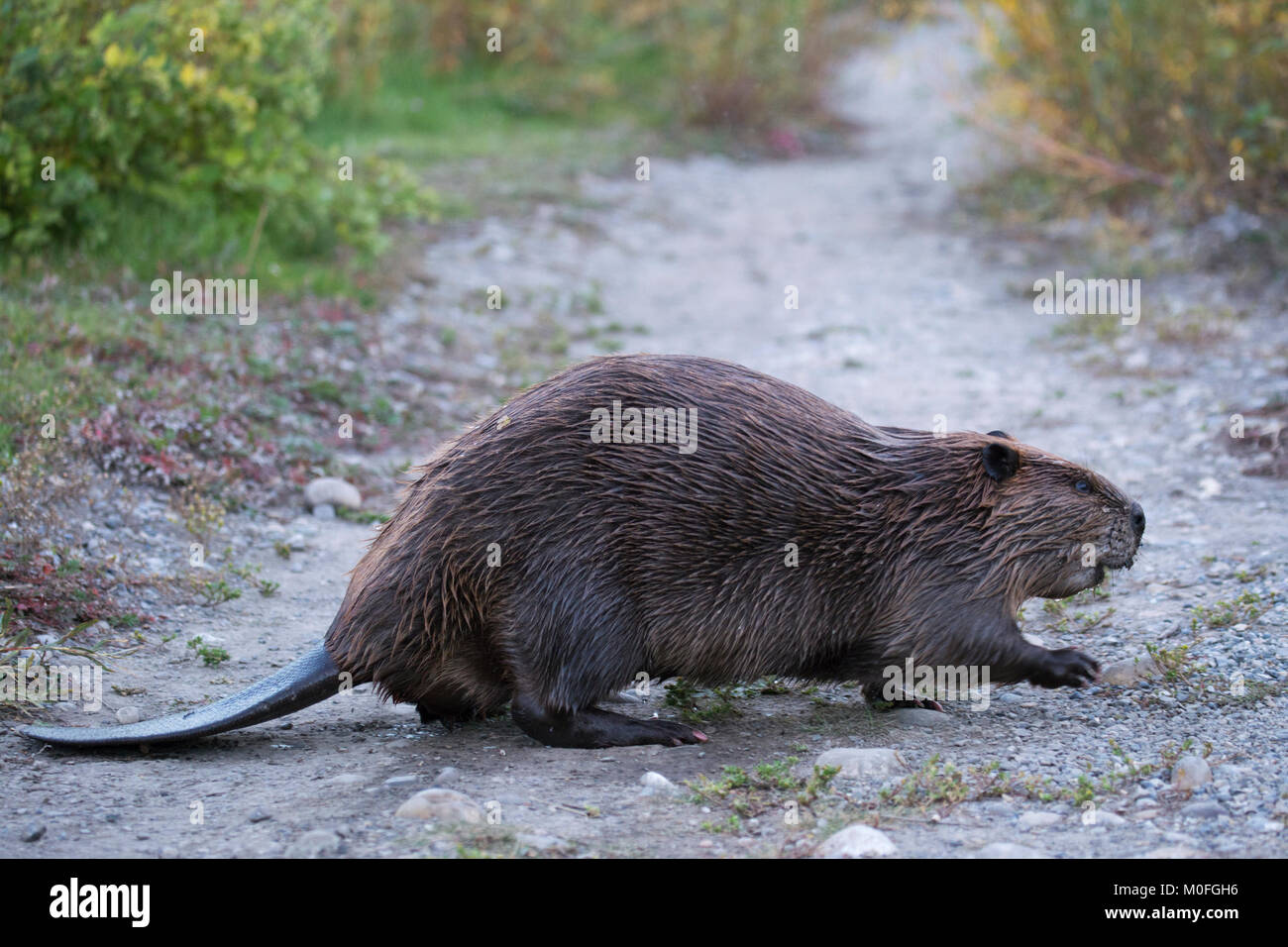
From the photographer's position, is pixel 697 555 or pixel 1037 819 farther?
pixel 697 555

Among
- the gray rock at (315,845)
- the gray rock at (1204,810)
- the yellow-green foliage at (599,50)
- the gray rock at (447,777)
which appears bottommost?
the gray rock at (315,845)

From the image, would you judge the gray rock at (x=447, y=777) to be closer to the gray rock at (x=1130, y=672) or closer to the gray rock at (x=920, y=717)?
the gray rock at (x=920, y=717)

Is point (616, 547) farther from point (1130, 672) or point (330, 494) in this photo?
point (330, 494)

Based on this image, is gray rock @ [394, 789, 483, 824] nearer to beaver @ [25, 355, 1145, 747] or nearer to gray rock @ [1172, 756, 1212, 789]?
beaver @ [25, 355, 1145, 747]

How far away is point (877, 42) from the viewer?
52.0 feet

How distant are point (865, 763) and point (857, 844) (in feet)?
1.66

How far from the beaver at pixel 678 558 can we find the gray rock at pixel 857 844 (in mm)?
853

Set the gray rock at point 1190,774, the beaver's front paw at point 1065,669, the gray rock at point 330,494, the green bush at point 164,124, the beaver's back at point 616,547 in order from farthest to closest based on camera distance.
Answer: the green bush at point 164,124, the gray rock at point 330,494, the beaver's front paw at point 1065,669, the beaver's back at point 616,547, the gray rock at point 1190,774

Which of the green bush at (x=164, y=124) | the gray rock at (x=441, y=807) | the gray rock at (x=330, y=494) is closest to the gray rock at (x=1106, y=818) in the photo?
the gray rock at (x=441, y=807)

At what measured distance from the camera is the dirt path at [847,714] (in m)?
3.26

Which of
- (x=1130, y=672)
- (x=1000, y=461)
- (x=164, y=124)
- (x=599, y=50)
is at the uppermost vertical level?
(x=599, y=50)

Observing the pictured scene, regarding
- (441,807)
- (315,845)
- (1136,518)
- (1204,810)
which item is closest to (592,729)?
(441,807)

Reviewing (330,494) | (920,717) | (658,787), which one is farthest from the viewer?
(330,494)

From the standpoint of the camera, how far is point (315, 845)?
315 cm
